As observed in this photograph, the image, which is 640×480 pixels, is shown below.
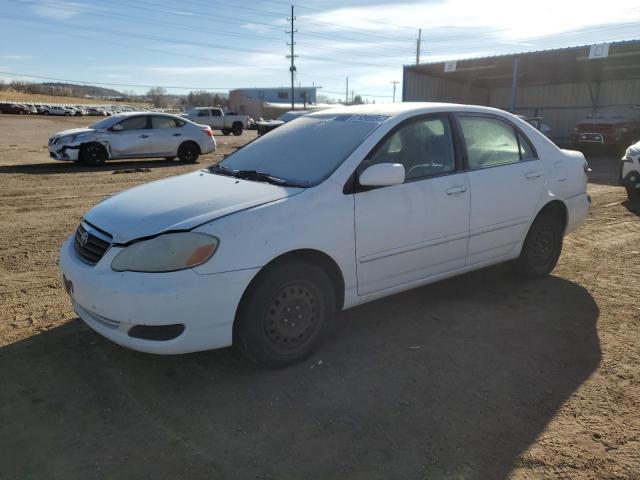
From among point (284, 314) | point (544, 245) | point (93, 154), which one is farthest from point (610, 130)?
point (284, 314)

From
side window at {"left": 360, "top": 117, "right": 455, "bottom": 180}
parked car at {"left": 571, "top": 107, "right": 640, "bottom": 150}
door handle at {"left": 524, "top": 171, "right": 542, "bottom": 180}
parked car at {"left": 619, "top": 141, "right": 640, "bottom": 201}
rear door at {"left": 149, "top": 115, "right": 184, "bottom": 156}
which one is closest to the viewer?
side window at {"left": 360, "top": 117, "right": 455, "bottom": 180}

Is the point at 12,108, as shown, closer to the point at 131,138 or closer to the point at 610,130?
the point at 131,138

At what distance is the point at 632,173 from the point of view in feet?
29.8

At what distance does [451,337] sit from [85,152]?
40.0 feet

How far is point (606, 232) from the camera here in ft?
23.4

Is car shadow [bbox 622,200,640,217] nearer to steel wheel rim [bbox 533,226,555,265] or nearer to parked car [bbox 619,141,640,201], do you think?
parked car [bbox 619,141,640,201]

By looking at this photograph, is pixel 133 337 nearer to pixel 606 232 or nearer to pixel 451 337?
pixel 451 337

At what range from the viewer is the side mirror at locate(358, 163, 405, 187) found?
351 centimetres

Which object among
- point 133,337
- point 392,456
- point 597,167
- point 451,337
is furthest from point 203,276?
point 597,167

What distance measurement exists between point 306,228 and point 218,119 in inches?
1365

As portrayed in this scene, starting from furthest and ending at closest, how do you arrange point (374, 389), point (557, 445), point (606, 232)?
point (606, 232)
point (374, 389)
point (557, 445)

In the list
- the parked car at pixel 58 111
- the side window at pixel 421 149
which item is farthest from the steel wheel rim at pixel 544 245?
the parked car at pixel 58 111

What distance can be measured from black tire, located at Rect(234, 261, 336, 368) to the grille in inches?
36.9

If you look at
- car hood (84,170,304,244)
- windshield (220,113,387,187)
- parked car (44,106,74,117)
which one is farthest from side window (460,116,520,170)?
parked car (44,106,74,117)
